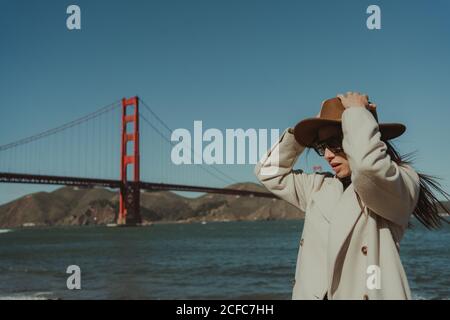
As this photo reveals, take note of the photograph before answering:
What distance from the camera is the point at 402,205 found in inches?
48.9

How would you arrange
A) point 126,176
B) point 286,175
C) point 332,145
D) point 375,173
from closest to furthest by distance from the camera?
1. point 375,173
2. point 332,145
3. point 286,175
4. point 126,176

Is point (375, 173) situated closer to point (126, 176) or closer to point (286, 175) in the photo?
point (286, 175)

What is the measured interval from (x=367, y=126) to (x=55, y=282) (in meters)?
14.2

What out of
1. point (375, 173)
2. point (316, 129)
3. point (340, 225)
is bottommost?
point (340, 225)

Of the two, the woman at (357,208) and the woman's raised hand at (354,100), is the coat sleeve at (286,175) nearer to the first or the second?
the woman at (357,208)

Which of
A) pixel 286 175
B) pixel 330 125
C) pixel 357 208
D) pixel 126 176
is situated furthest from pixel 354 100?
pixel 126 176

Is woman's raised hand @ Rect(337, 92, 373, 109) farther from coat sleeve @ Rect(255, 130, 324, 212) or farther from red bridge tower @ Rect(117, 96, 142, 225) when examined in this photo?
red bridge tower @ Rect(117, 96, 142, 225)

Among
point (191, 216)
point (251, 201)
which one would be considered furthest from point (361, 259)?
point (251, 201)

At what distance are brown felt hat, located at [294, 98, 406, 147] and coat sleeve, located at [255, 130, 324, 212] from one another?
125 mm

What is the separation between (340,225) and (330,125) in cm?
27

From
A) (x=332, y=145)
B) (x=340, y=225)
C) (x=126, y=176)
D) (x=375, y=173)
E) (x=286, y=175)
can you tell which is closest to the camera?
(x=375, y=173)

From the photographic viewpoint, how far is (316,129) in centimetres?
147
